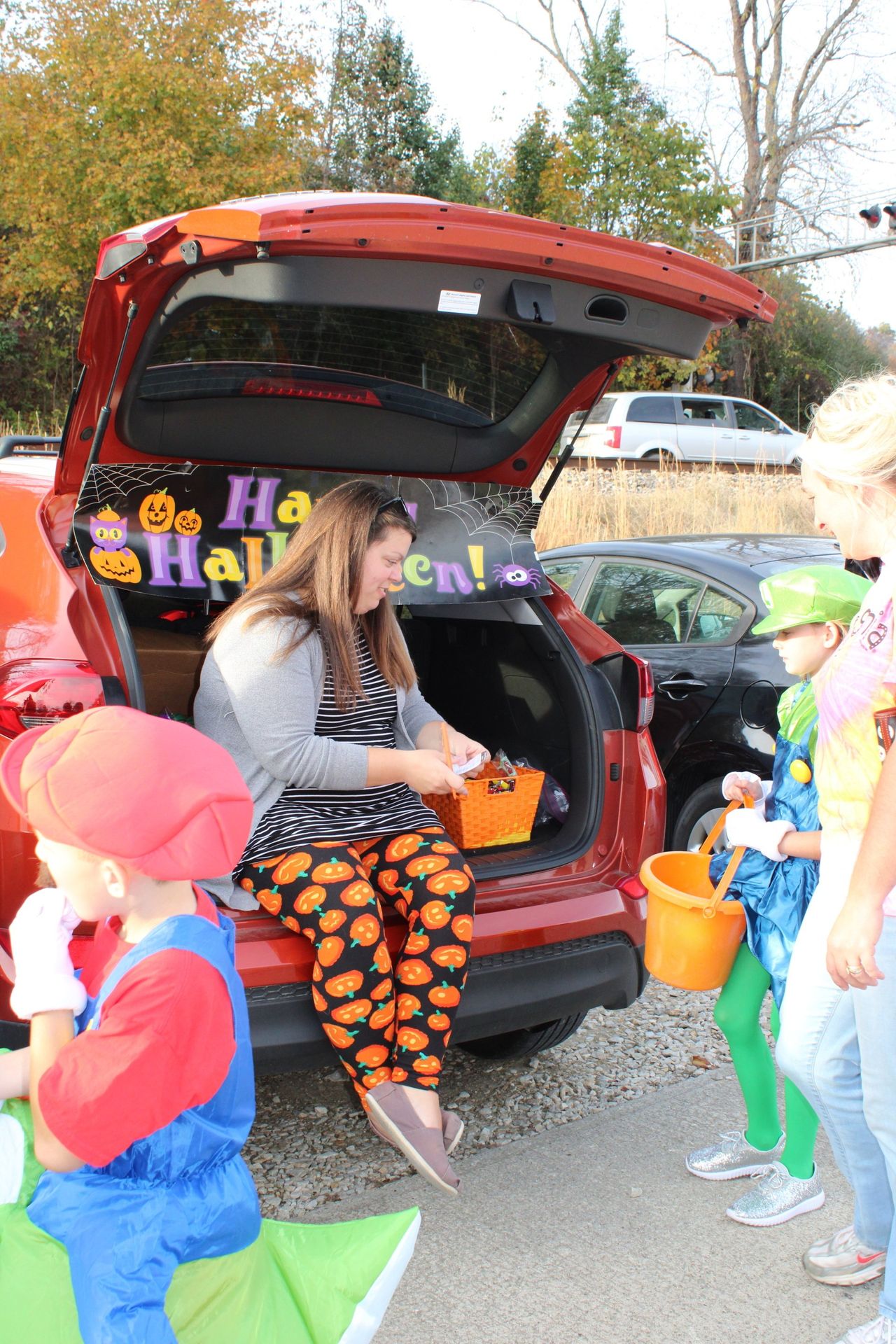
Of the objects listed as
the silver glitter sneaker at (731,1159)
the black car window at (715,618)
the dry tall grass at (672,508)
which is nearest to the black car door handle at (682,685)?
the black car window at (715,618)

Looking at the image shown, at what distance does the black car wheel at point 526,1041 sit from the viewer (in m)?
3.17

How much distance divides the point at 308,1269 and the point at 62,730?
852mm

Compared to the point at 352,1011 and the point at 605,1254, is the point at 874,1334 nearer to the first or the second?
the point at 605,1254

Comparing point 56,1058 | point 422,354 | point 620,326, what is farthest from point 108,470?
point 56,1058

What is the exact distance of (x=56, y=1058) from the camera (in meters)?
1.37

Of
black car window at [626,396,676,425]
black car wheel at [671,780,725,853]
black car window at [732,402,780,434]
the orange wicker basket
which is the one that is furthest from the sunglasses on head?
black car window at [732,402,780,434]

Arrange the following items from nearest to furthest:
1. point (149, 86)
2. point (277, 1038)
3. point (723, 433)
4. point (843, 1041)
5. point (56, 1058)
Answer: point (56, 1058), point (843, 1041), point (277, 1038), point (149, 86), point (723, 433)

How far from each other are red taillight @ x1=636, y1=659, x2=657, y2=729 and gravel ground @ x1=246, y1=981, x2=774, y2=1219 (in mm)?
1033

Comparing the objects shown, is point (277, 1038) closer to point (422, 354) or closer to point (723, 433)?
point (422, 354)

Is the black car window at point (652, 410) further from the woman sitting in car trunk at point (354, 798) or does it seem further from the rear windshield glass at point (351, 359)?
the woman sitting in car trunk at point (354, 798)

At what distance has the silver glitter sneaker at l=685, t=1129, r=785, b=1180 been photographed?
2.73 metres

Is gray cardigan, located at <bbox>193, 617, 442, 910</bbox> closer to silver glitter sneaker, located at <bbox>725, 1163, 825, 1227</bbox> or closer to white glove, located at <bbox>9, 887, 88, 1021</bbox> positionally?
white glove, located at <bbox>9, 887, 88, 1021</bbox>

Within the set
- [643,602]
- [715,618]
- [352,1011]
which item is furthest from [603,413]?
[352,1011]

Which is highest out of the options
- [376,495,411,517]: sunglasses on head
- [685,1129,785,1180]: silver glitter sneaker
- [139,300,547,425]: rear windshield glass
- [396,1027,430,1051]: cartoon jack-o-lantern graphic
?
[139,300,547,425]: rear windshield glass
